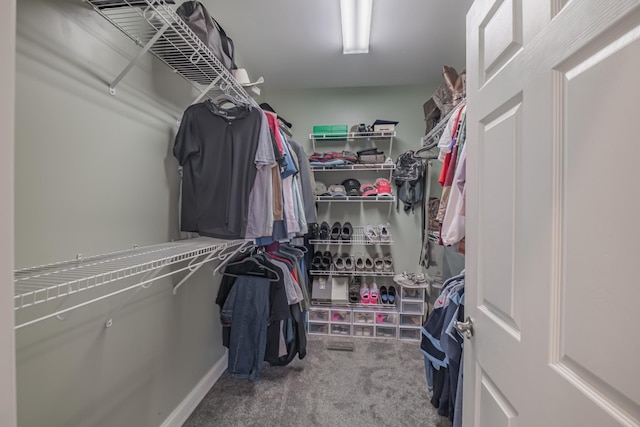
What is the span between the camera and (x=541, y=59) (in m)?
0.60

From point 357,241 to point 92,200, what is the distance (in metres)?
2.34

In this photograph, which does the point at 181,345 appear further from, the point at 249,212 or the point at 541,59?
the point at 541,59

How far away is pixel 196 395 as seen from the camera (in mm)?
1736

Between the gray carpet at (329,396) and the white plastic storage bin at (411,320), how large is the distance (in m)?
0.33

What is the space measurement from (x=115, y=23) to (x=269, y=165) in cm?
86

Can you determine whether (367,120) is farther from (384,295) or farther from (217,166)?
(217,166)

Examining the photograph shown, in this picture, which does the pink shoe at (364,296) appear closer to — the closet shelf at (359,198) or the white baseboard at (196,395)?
the closet shelf at (359,198)

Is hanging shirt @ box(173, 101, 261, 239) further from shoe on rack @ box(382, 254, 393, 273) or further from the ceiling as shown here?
shoe on rack @ box(382, 254, 393, 273)

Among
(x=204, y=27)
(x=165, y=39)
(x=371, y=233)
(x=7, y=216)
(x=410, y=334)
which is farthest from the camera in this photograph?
(x=371, y=233)

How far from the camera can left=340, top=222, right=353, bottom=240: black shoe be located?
2.89 m

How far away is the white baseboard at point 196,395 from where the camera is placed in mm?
1529

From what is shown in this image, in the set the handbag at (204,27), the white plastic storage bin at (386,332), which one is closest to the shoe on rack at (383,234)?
the white plastic storage bin at (386,332)

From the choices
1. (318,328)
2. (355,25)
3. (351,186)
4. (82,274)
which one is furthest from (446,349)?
(355,25)

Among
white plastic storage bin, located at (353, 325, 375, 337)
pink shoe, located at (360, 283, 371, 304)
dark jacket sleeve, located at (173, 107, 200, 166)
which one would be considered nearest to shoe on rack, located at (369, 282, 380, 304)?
pink shoe, located at (360, 283, 371, 304)
